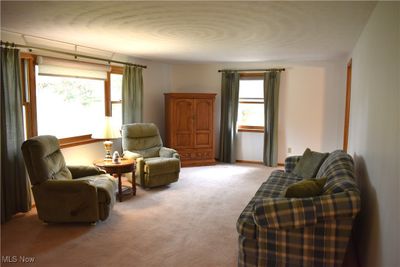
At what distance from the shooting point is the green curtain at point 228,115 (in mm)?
6596

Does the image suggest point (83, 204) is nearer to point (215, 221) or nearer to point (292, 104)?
point (215, 221)

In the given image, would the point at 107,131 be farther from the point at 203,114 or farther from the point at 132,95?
the point at 203,114

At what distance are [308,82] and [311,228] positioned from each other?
4.44m

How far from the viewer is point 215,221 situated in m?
3.53

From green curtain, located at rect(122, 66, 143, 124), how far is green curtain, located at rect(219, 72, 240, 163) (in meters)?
1.83

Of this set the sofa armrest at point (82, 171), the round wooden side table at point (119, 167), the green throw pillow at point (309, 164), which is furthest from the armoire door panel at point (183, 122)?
the green throw pillow at point (309, 164)

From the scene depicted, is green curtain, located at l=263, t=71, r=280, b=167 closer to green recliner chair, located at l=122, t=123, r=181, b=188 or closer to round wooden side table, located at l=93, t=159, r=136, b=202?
green recliner chair, located at l=122, t=123, r=181, b=188

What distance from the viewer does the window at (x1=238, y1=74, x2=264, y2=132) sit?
6.60 metres

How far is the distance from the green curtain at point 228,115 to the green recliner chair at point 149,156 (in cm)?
176

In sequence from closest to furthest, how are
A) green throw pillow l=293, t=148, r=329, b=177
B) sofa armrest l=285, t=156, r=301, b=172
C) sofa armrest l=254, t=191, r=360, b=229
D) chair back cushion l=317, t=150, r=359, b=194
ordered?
1. sofa armrest l=254, t=191, r=360, b=229
2. chair back cushion l=317, t=150, r=359, b=194
3. green throw pillow l=293, t=148, r=329, b=177
4. sofa armrest l=285, t=156, r=301, b=172

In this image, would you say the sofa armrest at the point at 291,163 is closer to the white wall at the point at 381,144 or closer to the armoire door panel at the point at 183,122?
the white wall at the point at 381,144

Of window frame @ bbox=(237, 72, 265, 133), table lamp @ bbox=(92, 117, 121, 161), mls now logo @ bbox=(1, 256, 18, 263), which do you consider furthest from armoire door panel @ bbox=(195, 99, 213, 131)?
mls now logo @ bbox=(1, 256, 18, 263)

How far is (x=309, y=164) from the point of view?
3.72m

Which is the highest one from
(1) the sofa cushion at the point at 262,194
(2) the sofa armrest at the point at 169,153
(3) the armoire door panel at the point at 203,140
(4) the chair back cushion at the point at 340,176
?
(4) the chair back cushion at the point at 340,176
